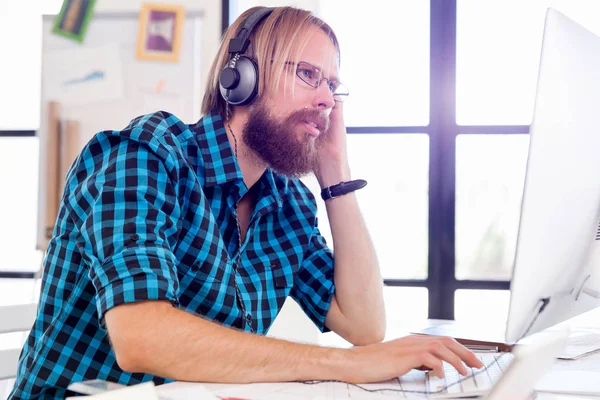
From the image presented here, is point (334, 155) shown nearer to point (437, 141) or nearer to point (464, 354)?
point (464, 354)

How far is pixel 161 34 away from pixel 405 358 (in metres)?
1.69

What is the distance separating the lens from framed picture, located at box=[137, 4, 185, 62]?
2.10 m

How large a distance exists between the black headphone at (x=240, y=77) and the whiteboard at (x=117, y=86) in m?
0.91

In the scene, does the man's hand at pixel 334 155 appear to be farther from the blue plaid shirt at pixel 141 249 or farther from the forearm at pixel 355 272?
the blue plaid shirt at pixel 141 249

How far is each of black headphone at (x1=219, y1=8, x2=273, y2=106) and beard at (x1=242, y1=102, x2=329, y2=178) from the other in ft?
0.18

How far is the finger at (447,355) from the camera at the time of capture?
75 cm

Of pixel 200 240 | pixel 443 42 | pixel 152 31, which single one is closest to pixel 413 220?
pixel 443 42

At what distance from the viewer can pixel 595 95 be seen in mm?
679

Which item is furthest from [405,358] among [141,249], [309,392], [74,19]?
[74,19]

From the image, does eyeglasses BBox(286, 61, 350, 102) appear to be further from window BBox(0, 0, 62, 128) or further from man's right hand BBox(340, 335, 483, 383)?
window BBox(0, 0, 62, 128)

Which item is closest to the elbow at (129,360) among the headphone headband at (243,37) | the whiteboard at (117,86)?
the headphone headband at (243,37)

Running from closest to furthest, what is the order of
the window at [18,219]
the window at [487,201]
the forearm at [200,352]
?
the forearm at [200,352], the window at [487,201], the window at [18,219]

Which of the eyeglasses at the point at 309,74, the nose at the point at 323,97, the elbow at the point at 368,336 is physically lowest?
the elbow at the point at 368,336

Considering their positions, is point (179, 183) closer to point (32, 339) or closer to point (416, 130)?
point (32, 339)
